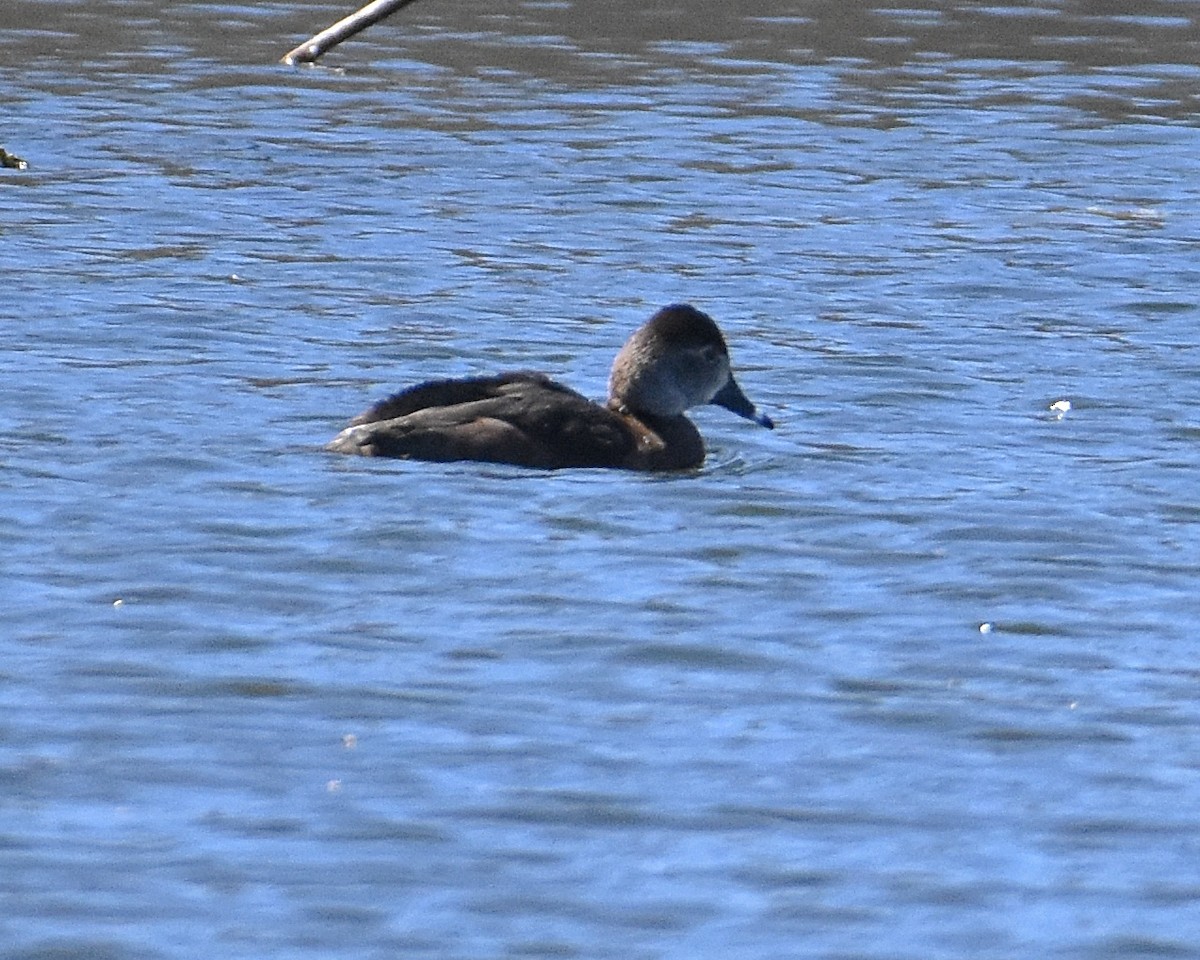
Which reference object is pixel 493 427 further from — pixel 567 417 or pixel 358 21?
pixel 358 21

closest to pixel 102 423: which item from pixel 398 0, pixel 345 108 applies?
pixel 398 0

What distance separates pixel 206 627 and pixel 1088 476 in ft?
12.7

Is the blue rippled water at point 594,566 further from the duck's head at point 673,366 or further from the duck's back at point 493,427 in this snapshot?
the duck's head at point 673,366

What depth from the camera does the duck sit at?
10.5m

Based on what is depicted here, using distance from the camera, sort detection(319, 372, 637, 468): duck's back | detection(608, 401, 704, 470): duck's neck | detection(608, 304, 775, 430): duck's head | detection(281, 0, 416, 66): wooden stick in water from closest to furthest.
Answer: detection(319, 372, 637, 468): duck's back, detection(608, 401, 704, 470): duck's neck, detection(608, 304, 775, 430): duck's head, detection(281, 0, 416, 66): wooden stick in water

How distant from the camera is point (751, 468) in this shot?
1096 cm

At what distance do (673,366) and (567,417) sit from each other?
85cm

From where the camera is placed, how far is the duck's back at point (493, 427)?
1043cm

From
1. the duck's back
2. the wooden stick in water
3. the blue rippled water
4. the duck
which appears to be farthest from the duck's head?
the wooden stick in water

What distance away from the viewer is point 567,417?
418 inches

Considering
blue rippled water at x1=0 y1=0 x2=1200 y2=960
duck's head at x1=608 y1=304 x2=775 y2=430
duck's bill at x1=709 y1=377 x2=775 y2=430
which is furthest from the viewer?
duck's bill at x1=709 y1=377 x2=775 y2=430

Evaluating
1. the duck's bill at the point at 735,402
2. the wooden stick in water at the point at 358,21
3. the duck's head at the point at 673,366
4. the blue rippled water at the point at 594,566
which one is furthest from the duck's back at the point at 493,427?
the wooden stick in water at the point at 358,21

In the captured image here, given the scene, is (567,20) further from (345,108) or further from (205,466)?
(205,466)

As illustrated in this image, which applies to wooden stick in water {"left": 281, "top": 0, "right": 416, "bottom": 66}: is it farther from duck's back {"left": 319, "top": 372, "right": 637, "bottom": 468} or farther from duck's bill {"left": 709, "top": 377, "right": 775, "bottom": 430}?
duck's bill {"left": 709, "top": 377, "right": 775, "bottom": 430}
